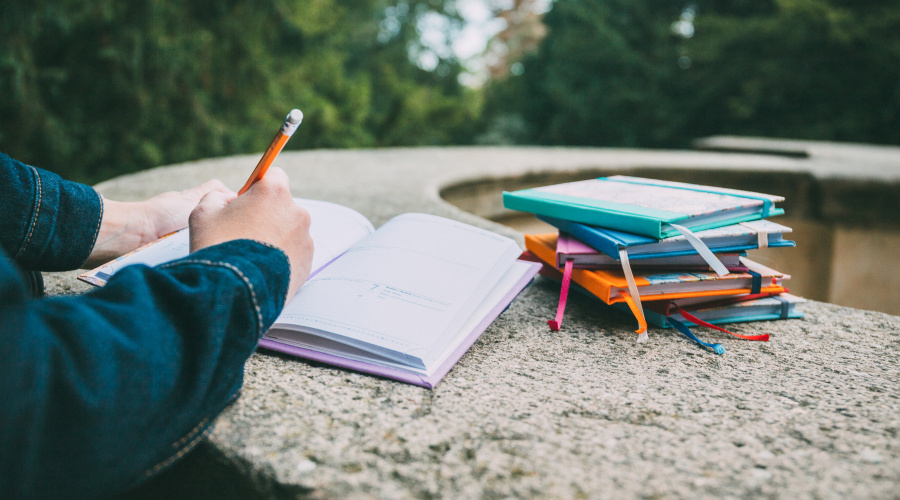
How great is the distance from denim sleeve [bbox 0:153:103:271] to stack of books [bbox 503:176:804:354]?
2.58 ft

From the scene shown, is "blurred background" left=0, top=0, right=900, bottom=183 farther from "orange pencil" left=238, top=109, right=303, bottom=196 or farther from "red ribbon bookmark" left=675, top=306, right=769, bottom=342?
"red ribbon bookmark" left=675, top=306, right=769, bottom=342

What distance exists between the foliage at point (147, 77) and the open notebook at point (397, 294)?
148 inches

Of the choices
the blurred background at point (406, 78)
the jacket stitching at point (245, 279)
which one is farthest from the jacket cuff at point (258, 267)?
the blurred background at point (406, 78)

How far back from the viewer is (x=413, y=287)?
0.87 m

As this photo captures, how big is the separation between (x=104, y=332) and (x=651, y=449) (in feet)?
1.75

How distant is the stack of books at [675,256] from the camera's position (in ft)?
3.07

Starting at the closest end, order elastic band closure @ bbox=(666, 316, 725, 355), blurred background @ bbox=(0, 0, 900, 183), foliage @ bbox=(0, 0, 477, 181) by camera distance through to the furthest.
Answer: elastic band closure @ bbox=(666, 316, 725, 355)
foliage @ bbox=(0, 0, 477, 181)
blurred background @ bbox=(0, 0, 900, 183)

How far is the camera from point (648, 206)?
1010 mm

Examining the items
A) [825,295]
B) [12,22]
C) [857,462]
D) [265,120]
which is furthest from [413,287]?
[265,120]

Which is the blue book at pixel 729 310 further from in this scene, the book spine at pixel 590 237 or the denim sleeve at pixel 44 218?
the denim sleeve at pixel 44 218

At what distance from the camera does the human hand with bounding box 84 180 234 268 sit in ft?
3.41

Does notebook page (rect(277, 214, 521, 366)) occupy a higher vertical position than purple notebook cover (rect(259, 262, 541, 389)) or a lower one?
higher

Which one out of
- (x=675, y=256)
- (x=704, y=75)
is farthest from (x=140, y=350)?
(x=704, y=75)

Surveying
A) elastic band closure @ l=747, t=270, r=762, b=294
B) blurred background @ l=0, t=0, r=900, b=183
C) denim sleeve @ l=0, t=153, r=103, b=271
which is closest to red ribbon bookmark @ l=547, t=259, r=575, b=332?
elastic band closure @ l=747, t=270, r=762, b=294
